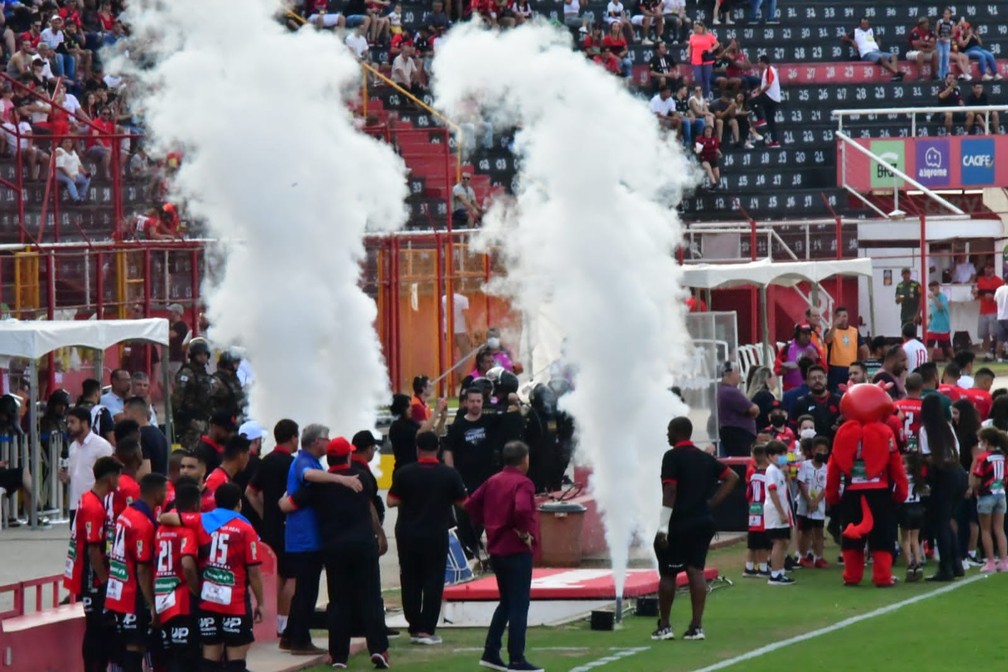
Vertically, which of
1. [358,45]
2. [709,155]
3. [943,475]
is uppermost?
[358,45]

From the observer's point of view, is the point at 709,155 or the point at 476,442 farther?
the point at 709,155

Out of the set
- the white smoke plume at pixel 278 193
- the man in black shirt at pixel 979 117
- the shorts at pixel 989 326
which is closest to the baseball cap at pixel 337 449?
the white smoke plume at pixel 278 193

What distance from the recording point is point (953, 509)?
16.0m

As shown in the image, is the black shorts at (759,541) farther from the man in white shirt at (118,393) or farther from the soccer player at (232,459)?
the man in white shirt at (118,393)

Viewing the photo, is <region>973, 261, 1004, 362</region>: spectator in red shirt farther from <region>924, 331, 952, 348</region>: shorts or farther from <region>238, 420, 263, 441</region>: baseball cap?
<region>238, 420, 263, 441</region>: baseball cap

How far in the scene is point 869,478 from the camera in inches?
622

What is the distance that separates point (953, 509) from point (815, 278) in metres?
11.6

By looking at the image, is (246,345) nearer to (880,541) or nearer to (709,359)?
(709,359)

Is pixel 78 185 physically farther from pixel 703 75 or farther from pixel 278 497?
pixel 703 75

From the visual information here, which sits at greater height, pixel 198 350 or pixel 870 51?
pixel 870 51

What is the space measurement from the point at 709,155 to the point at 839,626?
23579mm

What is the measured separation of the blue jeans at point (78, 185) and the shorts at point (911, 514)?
1277 cm

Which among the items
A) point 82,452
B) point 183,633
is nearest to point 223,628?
point 183,633

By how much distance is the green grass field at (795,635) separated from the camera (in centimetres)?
1245
